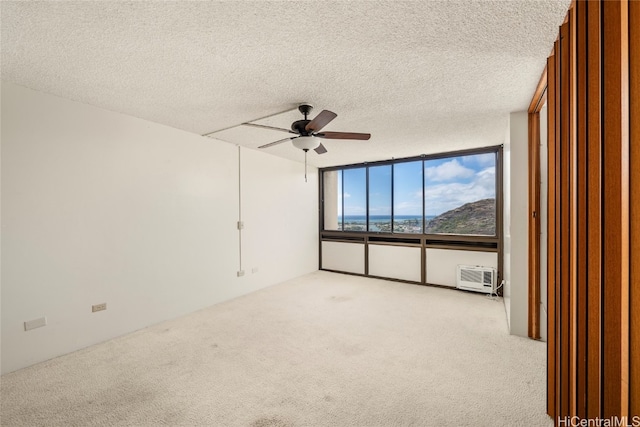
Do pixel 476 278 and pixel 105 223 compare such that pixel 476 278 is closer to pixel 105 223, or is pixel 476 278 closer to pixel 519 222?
pixel 519 222

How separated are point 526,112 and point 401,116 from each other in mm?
1337

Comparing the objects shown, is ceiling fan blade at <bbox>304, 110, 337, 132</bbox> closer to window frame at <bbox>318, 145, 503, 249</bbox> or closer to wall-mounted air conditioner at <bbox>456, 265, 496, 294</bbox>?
window frame at <bbox>318, 145, 503, 249</bbox>

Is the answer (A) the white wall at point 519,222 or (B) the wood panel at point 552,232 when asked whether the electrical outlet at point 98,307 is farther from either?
(A) the white wall at point 519,222

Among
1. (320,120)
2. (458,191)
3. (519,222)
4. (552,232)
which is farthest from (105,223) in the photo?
(458,191)

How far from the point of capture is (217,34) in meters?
1.70

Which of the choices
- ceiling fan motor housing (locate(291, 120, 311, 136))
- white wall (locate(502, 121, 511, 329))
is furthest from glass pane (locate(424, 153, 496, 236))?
ceiling fan motor housing (locate(291, 120, 311, 136))

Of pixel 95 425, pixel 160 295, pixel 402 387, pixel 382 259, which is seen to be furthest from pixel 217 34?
pixel 382 259

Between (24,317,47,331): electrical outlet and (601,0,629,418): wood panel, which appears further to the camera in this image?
(24,317,47,331): electrical outlet

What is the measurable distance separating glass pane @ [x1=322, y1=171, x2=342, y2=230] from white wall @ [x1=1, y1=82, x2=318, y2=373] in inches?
95.8

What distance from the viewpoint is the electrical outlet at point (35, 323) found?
2.44 m

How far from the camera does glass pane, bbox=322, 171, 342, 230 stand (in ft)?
21.9

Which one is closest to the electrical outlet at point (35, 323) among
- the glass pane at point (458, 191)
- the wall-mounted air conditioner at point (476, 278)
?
the wall-mounted air conditioner at point (476, 278)

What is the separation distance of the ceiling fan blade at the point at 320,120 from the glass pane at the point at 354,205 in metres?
3.34

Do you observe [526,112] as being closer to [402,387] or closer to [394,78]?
[394,78]
